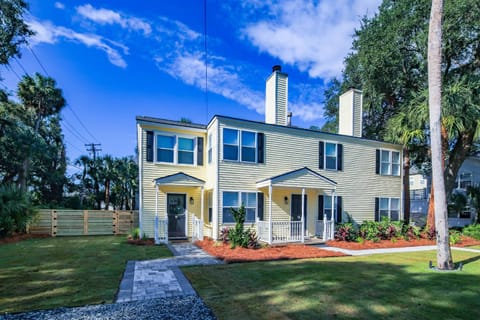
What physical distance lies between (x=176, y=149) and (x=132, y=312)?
9.17m

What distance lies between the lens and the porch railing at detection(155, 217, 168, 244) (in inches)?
446

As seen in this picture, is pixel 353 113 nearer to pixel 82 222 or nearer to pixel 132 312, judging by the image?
pixel 132 312

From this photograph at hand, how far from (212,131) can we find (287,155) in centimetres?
396

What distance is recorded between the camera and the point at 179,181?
11906mm

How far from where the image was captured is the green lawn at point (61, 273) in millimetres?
4496

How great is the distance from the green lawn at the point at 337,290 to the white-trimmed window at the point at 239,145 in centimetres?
544

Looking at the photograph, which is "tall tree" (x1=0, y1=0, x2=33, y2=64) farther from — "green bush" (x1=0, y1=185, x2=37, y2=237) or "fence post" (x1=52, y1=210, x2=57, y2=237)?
"fence post" (x1=52, y1=210, x2=57, y2=237)

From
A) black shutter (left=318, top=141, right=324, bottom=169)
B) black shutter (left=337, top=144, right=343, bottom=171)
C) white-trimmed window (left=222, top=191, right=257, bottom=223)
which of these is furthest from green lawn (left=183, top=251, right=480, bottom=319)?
black shutter (left=337, top=144, right=343, bottom=171)

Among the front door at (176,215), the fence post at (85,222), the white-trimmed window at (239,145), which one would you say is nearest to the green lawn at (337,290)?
the white-trimmed window at (239,145)

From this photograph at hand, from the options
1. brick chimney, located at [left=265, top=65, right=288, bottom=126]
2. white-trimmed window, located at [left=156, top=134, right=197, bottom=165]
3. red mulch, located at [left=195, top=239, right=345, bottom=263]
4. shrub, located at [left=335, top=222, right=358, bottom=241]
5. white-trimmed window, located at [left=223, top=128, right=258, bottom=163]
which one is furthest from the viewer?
brick chimney, located at [left=265, top=65, right=288, bottom=126]

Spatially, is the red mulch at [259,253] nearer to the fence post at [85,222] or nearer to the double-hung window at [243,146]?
the double-hung window at [243,146]

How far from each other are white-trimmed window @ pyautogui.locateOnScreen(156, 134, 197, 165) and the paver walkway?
16.6 feet


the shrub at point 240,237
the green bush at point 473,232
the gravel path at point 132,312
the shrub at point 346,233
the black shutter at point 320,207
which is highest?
the black shutter at point 320,207

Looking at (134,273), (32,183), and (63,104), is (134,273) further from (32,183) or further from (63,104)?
(32,183)
